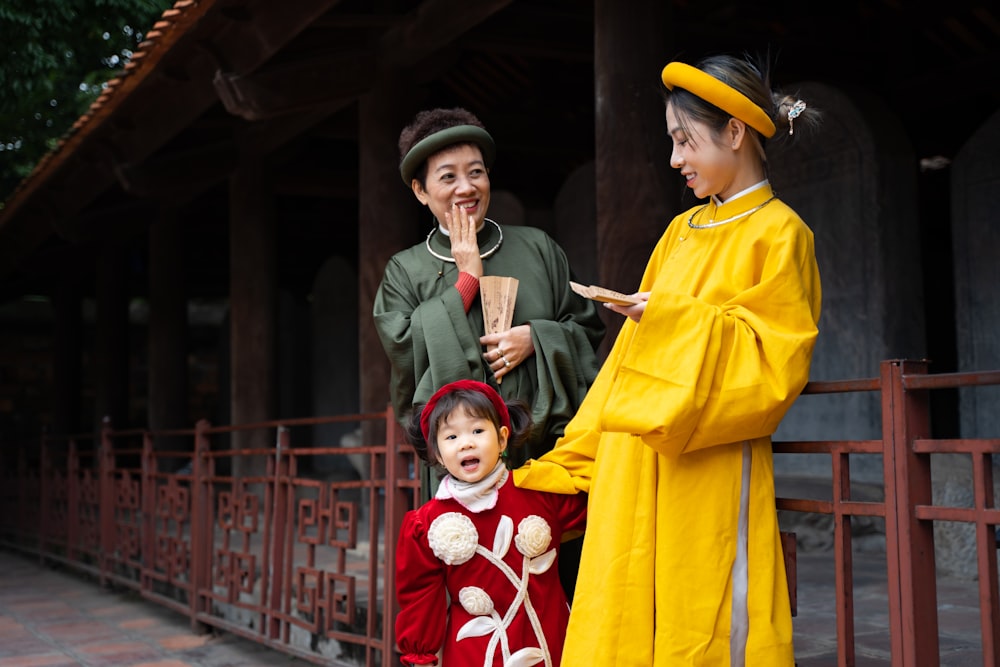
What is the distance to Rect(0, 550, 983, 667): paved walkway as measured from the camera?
3.61 meters

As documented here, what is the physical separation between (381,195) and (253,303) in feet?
7.69

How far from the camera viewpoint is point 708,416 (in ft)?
6.40

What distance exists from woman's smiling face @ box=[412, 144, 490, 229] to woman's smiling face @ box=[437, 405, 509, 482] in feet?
1.93

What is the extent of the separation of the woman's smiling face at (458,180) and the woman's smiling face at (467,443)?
588mm

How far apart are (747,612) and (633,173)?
7.35 ft

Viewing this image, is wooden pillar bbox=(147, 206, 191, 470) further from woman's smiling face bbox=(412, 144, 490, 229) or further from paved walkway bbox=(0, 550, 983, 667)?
woman's smiling face bbox=(412, 144, 490, 229)

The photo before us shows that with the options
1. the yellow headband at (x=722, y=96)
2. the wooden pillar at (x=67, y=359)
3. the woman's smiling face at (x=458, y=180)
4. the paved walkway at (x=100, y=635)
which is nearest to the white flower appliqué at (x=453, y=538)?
the woman's smiling face at (x=458, y=180)

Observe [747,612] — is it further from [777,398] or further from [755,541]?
[777,398]

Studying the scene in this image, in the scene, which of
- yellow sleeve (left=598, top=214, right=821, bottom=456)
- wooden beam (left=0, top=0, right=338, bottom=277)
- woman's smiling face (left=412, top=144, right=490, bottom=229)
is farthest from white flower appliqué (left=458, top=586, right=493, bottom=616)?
wooden beam (left=0, top=0, right=338, bottom=277)

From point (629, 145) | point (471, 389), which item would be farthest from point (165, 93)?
point (471, 389)

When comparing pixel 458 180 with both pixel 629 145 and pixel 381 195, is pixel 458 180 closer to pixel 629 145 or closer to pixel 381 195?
pixel 629 145

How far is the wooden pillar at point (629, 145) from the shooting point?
3.93 metres

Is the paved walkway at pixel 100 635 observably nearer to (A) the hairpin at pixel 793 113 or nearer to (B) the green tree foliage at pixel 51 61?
(A) the hairpin at pixel 793 113

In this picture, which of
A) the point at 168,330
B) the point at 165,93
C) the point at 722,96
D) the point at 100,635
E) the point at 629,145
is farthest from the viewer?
the point at 168,330
